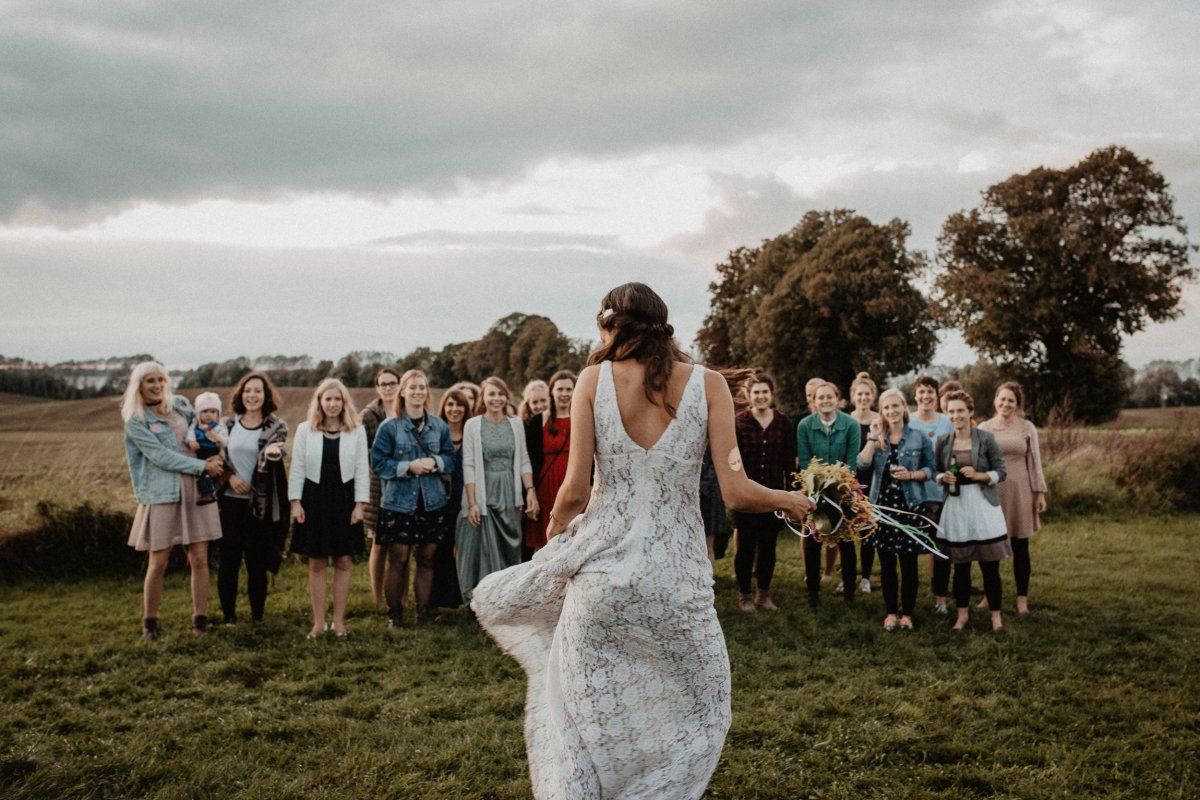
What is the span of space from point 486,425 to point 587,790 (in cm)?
501

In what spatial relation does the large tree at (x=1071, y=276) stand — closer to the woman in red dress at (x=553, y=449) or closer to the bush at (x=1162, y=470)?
the bush at (x=1162, y=470)

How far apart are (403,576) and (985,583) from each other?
214 inches

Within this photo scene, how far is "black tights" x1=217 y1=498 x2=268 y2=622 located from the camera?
768cm

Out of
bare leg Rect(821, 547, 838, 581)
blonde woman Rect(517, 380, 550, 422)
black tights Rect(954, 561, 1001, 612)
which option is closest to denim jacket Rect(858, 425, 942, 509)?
black tights Rect(954, 561, 1001, 612)

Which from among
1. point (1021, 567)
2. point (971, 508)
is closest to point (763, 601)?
point (971, 508)

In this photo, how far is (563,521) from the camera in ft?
11.0

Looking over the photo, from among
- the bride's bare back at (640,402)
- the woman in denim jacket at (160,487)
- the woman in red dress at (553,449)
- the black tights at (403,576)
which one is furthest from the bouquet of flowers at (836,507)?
the woman in denim jacket at (160,487)

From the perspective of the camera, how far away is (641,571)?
10.5ft

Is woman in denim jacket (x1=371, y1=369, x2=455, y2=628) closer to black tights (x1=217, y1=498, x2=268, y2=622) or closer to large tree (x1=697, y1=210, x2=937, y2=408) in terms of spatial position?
black tights (x1=217, y1=498, x2=268, y2=622)

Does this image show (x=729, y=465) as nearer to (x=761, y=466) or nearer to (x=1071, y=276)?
(x=761, y=466)

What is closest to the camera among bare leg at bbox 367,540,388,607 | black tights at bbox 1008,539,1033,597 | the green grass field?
the green grass field

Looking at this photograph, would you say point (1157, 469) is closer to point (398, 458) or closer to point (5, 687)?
point (398, 458)

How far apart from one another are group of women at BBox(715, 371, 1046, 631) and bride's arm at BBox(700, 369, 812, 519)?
4.12 meters

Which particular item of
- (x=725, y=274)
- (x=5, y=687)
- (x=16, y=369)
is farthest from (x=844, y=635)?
(x=725, y=274)
